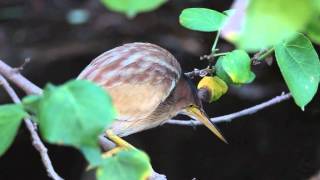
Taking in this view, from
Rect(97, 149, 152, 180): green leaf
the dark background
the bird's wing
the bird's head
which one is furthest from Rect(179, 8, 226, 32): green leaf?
the dark background

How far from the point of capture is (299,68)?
82 centimetres

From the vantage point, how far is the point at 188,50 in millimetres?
2582

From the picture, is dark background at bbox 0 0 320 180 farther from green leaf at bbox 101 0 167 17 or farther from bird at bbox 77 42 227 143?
green leaf at bbox 101 0 167 17

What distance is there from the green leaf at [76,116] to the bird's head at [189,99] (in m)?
0.60

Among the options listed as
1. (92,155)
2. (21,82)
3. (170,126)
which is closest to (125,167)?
(92,155)

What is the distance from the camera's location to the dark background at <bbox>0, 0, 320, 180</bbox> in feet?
8.34

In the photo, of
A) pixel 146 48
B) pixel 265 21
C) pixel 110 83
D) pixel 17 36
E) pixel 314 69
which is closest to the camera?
pixel 265 21

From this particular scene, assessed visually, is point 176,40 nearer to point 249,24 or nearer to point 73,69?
point 73,69

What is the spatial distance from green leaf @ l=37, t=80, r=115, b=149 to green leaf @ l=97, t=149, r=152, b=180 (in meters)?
0.07

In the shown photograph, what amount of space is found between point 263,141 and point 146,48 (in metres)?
1.83

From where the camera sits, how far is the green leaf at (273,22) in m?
0.40

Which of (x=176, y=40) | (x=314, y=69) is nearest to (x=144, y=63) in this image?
(x=314, y=69)

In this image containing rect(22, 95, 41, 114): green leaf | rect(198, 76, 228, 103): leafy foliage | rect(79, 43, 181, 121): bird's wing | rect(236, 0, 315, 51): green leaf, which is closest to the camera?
rect(236, 0, 315, 51): green leaf

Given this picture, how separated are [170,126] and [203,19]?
5.85ft
